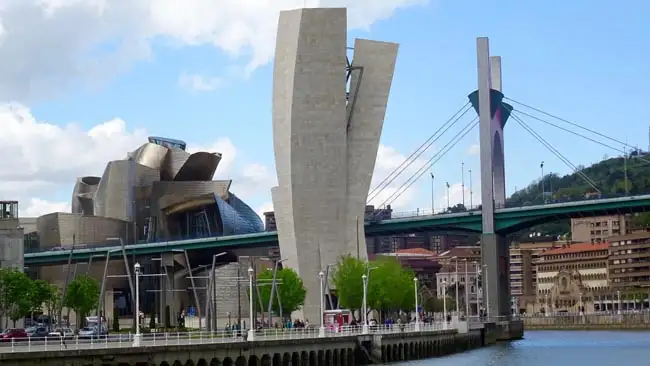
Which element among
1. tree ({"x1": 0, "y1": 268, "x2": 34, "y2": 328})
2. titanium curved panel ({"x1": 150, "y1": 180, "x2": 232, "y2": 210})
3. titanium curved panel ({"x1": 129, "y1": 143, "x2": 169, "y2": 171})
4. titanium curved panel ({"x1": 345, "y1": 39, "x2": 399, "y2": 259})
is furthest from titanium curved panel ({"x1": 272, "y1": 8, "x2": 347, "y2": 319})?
titanium curved panel ({"x1": 129, "y1": 143, "x2": 169, "y2": 171})

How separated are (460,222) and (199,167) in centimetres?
5495

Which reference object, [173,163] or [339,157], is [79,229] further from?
[339,157]

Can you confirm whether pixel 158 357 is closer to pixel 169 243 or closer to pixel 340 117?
pixel 340 117

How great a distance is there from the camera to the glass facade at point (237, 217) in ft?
547

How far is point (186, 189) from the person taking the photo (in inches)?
6658

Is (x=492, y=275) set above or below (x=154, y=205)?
below

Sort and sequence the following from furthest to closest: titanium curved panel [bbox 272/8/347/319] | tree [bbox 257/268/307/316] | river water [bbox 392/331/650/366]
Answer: titanium curved panel [bbox 272/8/347/319] → tree [bbox 257/268/307/316] → river water [bbox 392/331/650/366]

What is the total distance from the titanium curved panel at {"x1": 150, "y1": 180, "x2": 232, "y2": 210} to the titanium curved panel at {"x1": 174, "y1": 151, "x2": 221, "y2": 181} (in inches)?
112

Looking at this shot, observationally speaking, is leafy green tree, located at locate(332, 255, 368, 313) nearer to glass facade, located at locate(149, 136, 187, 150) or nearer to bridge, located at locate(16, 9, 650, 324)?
bridge, located at locate(16, 9, 650, 324)

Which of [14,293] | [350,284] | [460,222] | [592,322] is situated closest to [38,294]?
[14,293]

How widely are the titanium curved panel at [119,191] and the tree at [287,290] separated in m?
61.3

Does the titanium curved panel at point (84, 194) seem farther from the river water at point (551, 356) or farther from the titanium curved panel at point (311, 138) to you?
the river water at point (551, 356)

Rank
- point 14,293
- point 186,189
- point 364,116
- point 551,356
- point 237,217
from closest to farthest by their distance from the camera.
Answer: point 551,356 → point 14,293 → point 364,116 → point 186,189 → point 237,217

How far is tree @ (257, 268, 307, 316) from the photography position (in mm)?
107688
